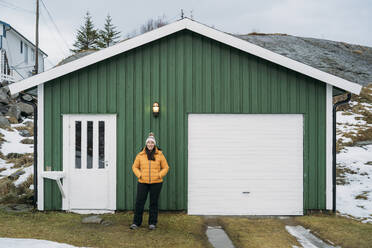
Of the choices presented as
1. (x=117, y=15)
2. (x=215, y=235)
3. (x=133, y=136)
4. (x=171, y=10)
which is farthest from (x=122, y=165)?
(x=117, y=15)

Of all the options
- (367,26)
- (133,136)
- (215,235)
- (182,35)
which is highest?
(367,26)

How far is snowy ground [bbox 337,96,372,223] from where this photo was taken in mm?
5988

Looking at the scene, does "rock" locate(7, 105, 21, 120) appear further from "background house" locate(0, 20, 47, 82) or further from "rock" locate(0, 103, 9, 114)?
"background house" locate(0, 20, 47, 82)

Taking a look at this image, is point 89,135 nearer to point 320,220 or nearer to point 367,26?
point 320,220

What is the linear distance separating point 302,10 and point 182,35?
44.0 meters

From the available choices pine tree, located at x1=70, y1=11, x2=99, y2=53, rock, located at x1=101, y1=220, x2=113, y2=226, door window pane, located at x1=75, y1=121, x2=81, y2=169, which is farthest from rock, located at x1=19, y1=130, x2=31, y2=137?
pine tree, located at x1=70, y1=11, x2=99, y2=53

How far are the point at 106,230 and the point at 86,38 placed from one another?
107ft

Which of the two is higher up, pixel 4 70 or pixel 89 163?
pixel 4 70

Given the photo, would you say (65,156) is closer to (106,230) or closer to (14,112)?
(106,230)

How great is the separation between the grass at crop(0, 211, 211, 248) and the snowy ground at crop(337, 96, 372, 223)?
139 inches

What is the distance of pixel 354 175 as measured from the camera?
26.5 feet

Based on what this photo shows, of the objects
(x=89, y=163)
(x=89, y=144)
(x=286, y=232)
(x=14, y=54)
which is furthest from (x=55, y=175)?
(x=14, y=54)

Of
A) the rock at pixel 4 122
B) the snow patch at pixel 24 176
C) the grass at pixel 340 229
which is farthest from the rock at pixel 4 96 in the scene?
the grass at pixel 340 229

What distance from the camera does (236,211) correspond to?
5.73 metres
